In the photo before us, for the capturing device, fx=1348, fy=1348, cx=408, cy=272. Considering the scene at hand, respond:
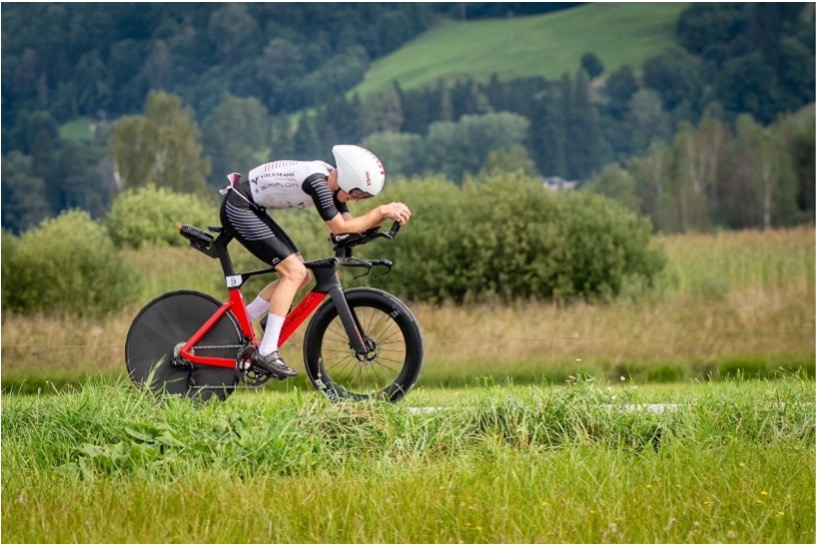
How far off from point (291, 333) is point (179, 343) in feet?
2.82

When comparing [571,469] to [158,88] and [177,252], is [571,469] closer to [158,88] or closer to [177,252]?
[177,252]

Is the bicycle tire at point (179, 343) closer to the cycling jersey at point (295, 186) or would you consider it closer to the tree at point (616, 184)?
the cycling jersey at point (295, 186)

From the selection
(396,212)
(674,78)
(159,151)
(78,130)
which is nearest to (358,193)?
(396,212)

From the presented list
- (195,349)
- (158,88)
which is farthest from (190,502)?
(158,88)

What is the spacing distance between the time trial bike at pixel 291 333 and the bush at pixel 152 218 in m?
28.5

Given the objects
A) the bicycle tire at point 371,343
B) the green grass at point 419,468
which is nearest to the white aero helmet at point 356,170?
the bicycle tire at point 371,343

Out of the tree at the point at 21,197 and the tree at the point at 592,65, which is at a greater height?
the tree at the point at 592,65

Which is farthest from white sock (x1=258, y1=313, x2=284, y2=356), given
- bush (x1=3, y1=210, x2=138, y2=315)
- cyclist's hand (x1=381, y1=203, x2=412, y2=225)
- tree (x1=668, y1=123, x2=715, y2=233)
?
tree (x1=668, y1=123, x2=715, y2=233)

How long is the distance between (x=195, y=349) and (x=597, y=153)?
308ft

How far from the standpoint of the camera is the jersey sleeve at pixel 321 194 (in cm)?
929

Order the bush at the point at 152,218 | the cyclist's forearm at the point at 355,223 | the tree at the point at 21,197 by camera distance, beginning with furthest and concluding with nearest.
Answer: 1. the tree at the point at 21,197
2. the bush at the point at 152,218
3. the cyclist's forearm at the point at 355,223

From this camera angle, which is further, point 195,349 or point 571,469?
point 195,349

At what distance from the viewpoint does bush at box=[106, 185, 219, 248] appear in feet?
129

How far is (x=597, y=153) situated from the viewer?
10194 cm
